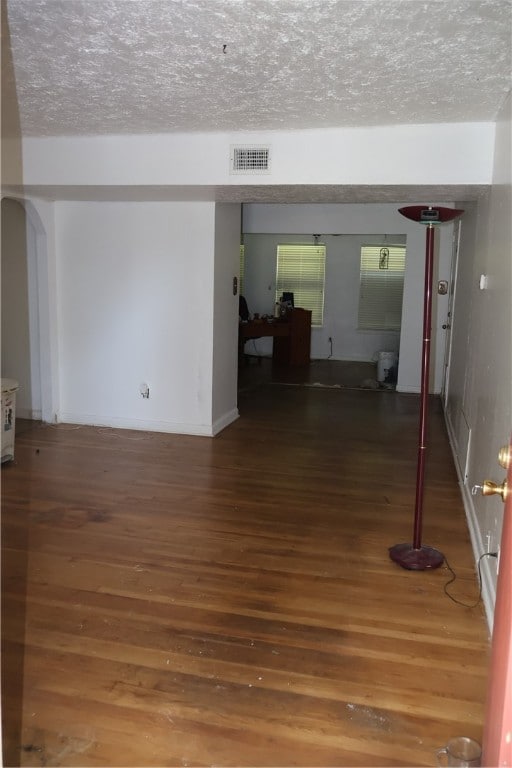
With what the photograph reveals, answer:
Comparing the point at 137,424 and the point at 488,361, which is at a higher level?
the point at 488,361

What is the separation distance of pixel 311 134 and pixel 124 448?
2.98 meters

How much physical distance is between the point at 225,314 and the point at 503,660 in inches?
187

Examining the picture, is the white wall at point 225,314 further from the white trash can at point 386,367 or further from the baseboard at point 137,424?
the white trash can at point 386,367

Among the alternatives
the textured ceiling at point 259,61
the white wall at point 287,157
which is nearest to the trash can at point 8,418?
the white wall at point 287,157

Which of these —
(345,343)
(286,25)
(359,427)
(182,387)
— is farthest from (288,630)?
(345,343)

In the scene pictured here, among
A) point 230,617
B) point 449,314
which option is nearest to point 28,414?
point 230,617

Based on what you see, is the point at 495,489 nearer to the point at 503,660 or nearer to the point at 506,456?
the point at 506,456

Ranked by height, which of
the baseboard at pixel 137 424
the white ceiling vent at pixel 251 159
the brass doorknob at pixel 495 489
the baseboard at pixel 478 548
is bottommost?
the baseboard at pixel 478 548

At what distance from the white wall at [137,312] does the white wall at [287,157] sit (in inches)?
48.5

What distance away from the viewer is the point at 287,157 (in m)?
3.88

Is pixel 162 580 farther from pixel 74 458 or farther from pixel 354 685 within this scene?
pixel 74 458

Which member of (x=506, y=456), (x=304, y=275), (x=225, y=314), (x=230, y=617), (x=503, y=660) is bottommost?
(x=230, y=617)

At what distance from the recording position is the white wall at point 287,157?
3.62 m

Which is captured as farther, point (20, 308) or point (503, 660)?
point (20, 308)
